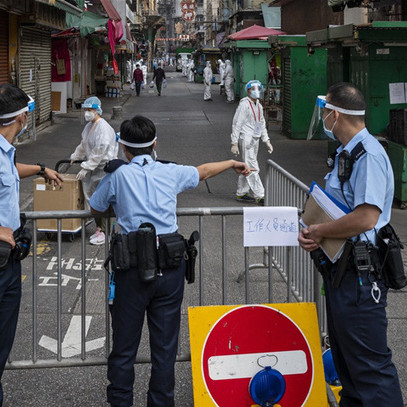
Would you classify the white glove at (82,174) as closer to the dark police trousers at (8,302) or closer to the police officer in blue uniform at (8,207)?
the police officer in blue uniform at (8,207)

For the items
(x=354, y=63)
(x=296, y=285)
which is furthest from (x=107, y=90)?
(x=296, y=285)

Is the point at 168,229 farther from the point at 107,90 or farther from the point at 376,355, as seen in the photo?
the point at 107,90

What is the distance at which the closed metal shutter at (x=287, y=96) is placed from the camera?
18970 mm

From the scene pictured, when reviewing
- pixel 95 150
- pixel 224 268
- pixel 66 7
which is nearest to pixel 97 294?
pixel 95 150

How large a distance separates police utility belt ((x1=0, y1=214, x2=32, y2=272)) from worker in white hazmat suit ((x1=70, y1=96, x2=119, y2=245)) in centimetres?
444

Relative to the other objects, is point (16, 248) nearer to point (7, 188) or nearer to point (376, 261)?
point (7, 188)

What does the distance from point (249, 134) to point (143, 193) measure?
7696 mm

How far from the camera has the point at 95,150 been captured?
854 cm

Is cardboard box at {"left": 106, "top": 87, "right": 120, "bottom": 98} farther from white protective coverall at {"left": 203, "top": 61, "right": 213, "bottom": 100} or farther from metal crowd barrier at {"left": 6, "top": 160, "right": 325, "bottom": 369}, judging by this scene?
metal crowd barrier at {"left": 6, "top": 160, "right": 325, "bottom": 369}

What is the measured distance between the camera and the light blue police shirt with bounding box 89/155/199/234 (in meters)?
3.91

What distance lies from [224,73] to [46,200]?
28.1 meters

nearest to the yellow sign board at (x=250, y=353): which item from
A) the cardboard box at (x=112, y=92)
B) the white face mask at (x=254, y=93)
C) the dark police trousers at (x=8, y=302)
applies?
the dark police trousers at (x=8, y=302)

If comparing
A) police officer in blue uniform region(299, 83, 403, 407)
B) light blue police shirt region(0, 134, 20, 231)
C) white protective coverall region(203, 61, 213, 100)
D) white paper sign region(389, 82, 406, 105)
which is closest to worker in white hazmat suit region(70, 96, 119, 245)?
light blue police shirt region(0, 134, 20, 231)

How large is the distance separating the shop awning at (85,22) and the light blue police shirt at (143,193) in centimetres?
1805
